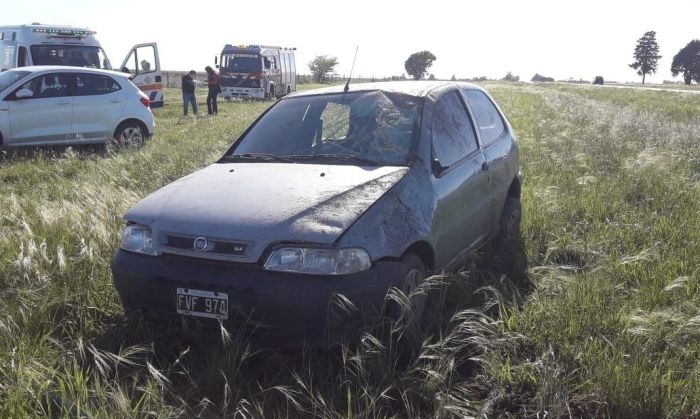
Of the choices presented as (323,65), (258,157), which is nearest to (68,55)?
(258,157)

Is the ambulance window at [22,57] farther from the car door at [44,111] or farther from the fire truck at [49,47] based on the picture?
the car door at [44,111]

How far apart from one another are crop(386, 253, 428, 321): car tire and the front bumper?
0.35 ft

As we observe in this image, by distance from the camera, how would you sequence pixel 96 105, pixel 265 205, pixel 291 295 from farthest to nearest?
pixel 96 105
pixel 265 205
pixel 291 295

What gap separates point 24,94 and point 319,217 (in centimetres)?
971

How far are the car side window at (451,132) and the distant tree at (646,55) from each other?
450 ft

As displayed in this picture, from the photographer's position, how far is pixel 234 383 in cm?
300

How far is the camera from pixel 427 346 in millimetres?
3016

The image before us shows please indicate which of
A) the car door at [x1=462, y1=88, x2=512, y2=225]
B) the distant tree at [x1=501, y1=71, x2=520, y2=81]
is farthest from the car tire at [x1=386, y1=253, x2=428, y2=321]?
the distant tree at [x1=501, y1=71, x2=520, y2=81]

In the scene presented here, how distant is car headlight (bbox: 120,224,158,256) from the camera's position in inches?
134

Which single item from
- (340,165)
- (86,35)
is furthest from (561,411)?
(86,35)

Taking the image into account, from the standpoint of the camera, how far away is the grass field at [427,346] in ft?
8.78

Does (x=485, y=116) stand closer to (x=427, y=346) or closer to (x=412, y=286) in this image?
(x=412, y=286)

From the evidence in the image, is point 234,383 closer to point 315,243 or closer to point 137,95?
point 315,243

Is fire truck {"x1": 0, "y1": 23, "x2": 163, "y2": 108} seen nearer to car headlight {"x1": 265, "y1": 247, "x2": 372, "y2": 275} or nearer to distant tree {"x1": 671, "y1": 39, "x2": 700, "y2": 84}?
car headlight {"x1": 265, "y1": 247, "x2": 372, "y2": 275}
